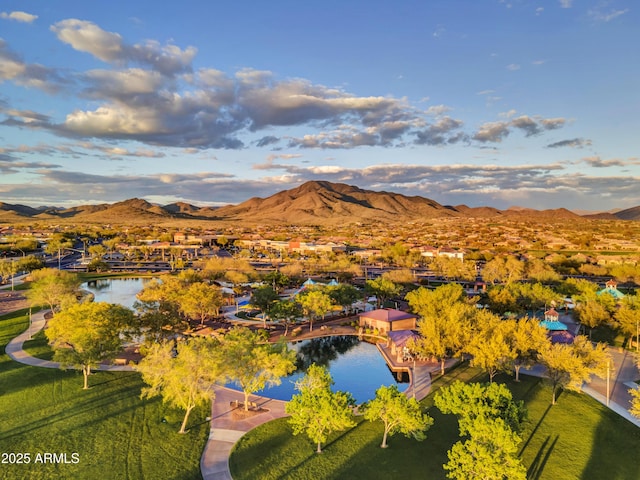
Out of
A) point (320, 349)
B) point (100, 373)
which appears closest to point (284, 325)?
point (320, 349)

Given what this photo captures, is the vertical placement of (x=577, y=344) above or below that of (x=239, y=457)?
above

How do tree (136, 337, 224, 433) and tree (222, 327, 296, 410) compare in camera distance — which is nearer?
tree (136, 337, 224, 433)

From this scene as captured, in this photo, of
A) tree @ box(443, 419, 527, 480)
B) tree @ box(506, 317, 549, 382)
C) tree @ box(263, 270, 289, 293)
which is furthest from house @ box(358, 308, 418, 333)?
tree @ box(443, 419, 527, 480)

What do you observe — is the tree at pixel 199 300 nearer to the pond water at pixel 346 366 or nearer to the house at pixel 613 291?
the pond water at pixel 346 366

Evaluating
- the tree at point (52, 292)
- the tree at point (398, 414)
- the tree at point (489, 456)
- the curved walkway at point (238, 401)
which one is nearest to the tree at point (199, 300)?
the curved walkway at point (238, 401)

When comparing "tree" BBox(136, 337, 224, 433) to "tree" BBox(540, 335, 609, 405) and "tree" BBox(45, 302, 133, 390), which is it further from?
"tree" BBox(540, 335, 609, 405)

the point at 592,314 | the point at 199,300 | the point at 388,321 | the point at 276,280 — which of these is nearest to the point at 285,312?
the point at 199,300

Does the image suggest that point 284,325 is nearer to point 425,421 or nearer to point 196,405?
point 196,405
